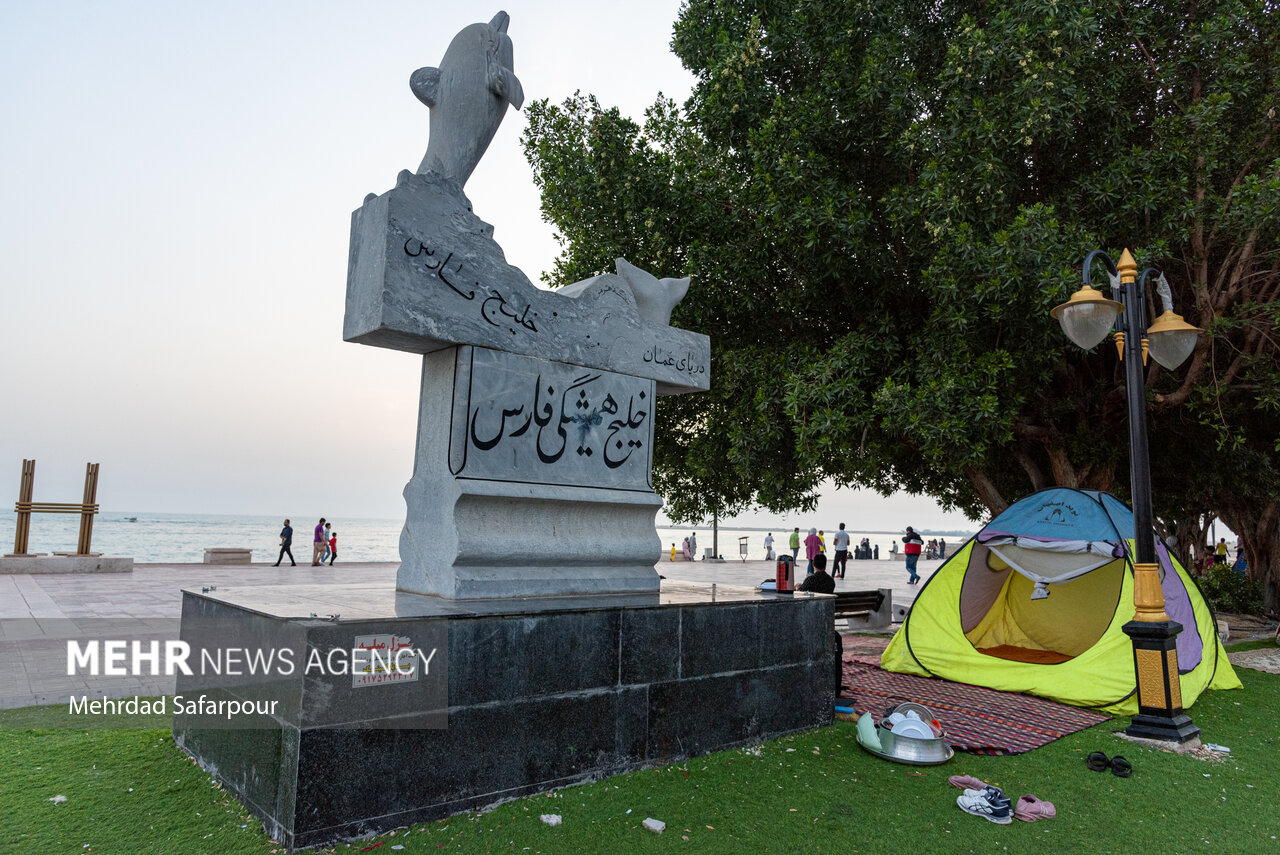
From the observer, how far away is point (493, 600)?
4.82 m

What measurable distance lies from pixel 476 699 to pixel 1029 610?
8095 millimetres

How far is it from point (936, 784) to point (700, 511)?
786 cm

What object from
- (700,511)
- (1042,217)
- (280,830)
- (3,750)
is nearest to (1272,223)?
(1042,217)

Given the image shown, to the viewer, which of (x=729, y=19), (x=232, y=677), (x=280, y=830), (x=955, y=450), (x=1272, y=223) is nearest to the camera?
(x=280, y=830)

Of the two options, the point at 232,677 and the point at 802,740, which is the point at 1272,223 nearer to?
the point at 802,740

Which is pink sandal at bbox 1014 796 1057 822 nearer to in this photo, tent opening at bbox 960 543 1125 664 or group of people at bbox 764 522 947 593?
tent opening at bbox 960 543 1125 664

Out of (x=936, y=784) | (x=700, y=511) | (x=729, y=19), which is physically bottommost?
(x=936, y=784)

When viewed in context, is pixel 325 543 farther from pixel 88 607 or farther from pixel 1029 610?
pixel 1029 610

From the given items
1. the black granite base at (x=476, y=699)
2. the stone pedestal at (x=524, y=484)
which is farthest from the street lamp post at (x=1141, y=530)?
the stone pedestal at (x=524, y=484)

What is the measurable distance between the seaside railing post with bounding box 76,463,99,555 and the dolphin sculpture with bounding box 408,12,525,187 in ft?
66.5

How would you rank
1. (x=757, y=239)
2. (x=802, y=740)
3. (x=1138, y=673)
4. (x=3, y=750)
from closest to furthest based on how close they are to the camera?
(x=3, y=750)
(x=802, y=740)
(x=1138, y=673)
(x=757, y=239)

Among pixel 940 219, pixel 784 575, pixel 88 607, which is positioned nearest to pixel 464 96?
pixel 784 575

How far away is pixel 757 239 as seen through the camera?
10.0m

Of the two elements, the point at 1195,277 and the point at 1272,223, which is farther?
the point at 1195,277
